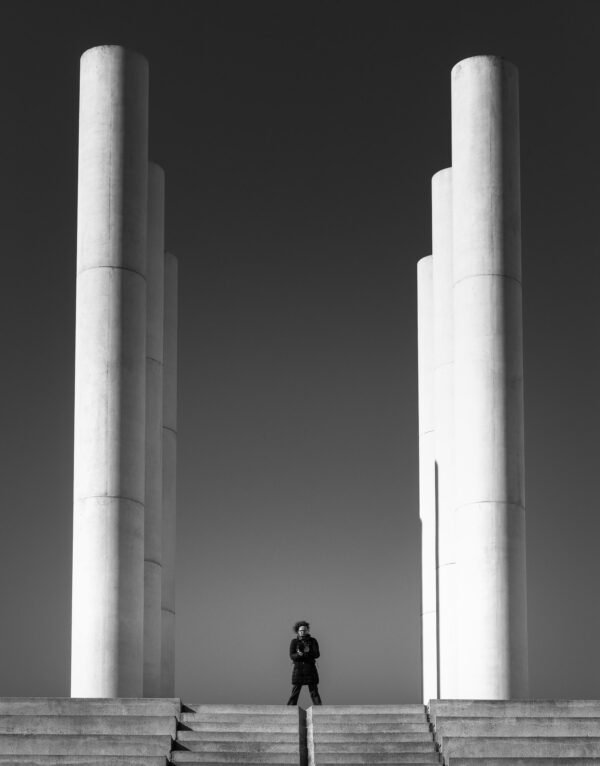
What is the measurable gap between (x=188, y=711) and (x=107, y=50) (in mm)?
13564

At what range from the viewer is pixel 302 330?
53.4 meters

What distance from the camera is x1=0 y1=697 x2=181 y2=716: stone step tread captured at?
1239 inches

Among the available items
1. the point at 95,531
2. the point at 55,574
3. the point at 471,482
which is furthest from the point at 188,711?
the point at 55,574

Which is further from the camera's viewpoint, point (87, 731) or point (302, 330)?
point (302, 330)

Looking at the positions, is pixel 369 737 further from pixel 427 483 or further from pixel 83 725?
pixel 427 483

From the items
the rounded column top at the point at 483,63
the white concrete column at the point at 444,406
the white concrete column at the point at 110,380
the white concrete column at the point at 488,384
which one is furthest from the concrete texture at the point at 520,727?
the rounded column top at the point at 483,63

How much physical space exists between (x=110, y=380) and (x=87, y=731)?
26.0 feet

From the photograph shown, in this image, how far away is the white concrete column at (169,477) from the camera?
139ft

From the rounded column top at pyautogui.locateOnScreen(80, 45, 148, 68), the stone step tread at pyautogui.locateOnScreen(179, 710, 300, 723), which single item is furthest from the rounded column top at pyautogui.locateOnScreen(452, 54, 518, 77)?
the stone step tread at pyautogui.locateOnScreen(179, 710, 300, 723)

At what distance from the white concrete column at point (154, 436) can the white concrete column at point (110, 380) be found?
2527 mm

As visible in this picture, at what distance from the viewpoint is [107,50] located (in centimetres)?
3775

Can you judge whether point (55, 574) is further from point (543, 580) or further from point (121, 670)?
point (121, 670)

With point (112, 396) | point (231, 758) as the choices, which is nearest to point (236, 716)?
point (231, 758)

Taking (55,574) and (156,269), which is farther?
(55,574)
